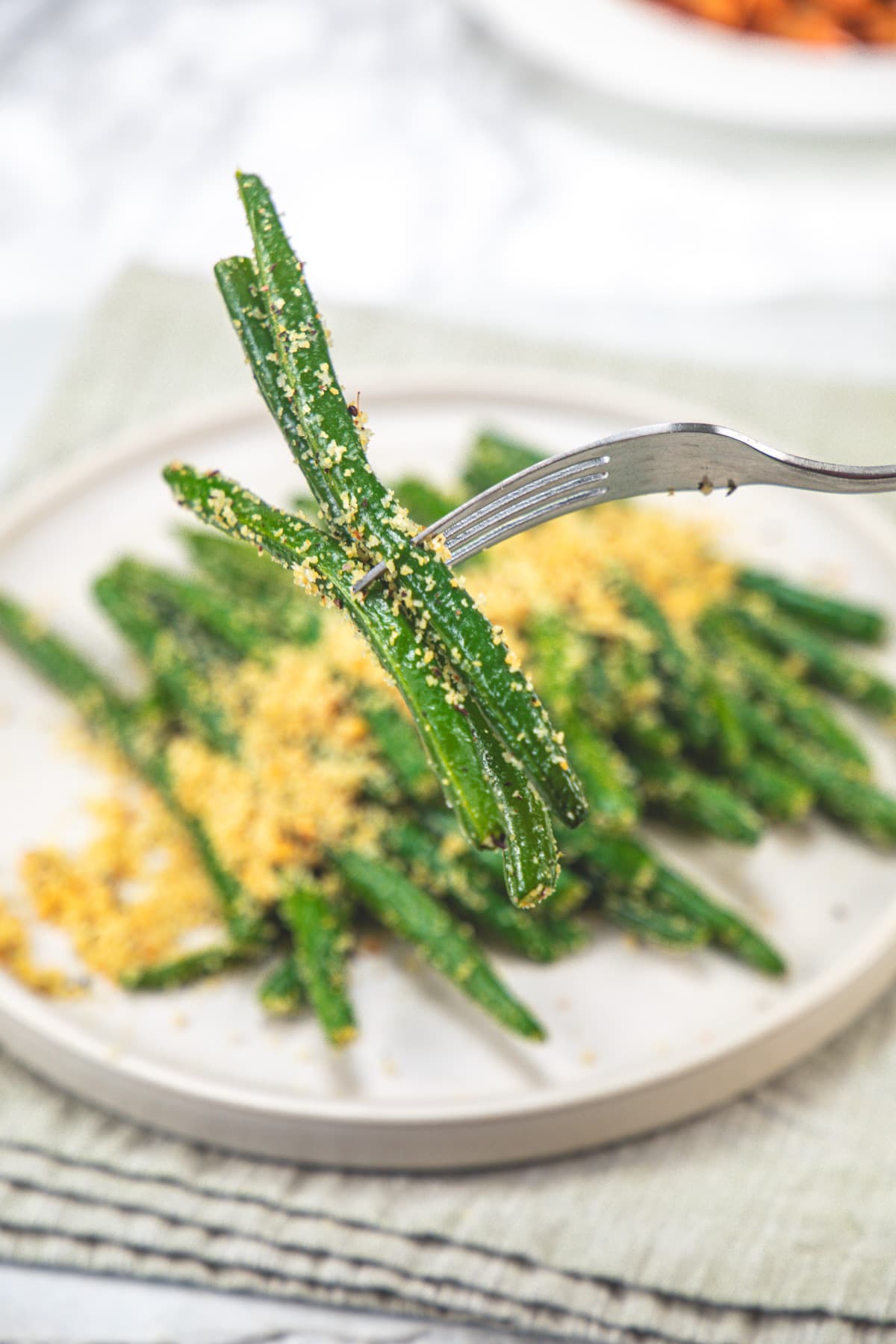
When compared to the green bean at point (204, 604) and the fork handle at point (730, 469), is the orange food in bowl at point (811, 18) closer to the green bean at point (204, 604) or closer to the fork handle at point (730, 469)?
the green bean at point (204, 604)

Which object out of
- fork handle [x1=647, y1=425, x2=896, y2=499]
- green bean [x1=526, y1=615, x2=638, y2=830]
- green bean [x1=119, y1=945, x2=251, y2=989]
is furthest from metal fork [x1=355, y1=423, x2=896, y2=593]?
green bean [x1=119, y1=945, x2=251, y2=989]

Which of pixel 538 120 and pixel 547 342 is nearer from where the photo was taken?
pixel 547 342

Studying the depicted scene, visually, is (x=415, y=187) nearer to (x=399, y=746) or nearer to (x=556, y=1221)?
→ (x=399, y=746)

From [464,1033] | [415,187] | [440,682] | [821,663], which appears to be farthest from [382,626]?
[415,187]

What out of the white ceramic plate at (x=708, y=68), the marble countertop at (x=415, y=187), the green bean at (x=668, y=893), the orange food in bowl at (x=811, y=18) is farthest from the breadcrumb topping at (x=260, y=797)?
the orange food in bowl at (x=811, y=18)

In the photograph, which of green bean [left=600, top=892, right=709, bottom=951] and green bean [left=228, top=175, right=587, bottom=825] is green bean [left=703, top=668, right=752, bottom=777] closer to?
green bean [left=600, top=892, right=709, bottom=951]

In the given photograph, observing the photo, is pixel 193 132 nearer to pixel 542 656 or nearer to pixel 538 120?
pixel 538 120

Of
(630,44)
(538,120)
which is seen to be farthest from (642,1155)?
(538,120)
